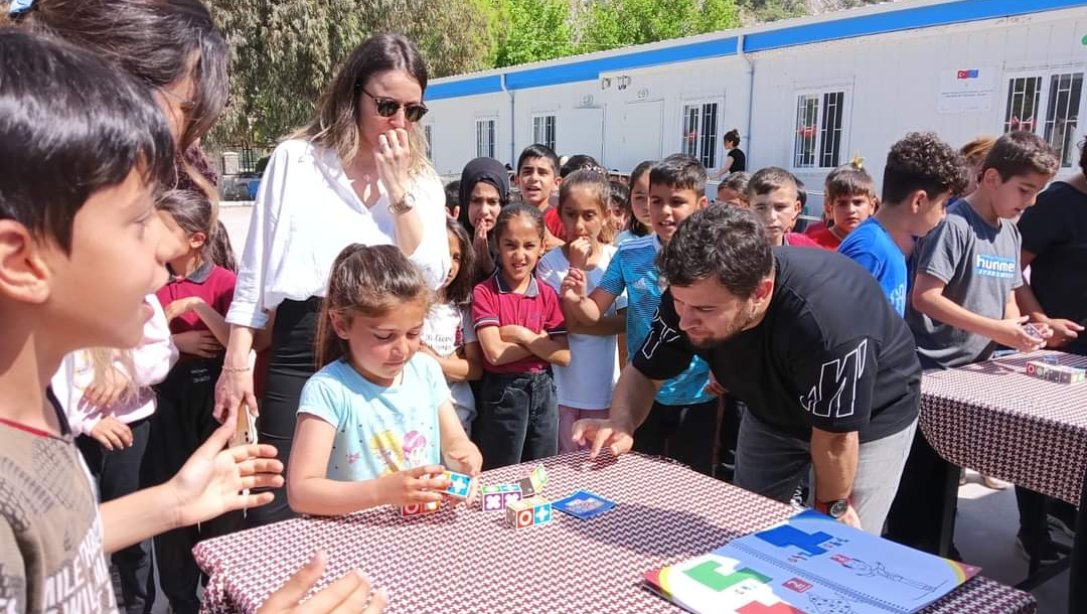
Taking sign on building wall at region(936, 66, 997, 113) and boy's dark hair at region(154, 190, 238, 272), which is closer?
boy's dark hair at region(154, 190, 238, 272)

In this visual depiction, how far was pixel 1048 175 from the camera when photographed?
332cm

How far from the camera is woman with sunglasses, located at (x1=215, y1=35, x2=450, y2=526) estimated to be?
7.44 feet

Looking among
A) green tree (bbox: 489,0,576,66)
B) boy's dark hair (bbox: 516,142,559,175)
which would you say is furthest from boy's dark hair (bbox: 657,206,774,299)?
green tree (bbox: 489,0,576,66)

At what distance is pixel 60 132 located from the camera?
79cm

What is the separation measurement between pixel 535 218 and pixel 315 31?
16.4 metres

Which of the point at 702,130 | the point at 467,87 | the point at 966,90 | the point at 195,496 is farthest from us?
the point at 467,87

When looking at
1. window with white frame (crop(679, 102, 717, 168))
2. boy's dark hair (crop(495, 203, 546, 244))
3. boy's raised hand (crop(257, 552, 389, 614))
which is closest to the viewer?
boy's raised hand (crop(257, 552, 389, 614))

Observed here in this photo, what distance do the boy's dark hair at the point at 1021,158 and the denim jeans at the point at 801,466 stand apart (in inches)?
57.1

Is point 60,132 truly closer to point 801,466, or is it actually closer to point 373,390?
point 373,390

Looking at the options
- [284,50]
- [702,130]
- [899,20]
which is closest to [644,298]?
[899,20]

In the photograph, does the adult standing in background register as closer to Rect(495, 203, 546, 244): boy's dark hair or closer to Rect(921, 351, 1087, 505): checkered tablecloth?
Rect(495, 203, 546, 244): boy's dark hair

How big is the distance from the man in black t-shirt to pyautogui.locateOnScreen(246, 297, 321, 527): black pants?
0.81 metres

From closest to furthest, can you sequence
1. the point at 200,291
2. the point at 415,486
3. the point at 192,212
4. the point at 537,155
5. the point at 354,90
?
the point at 415,486, the point at 354,90, the point at 192,212, the point at 200,291, the point at 537,155

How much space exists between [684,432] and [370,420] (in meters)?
1.63
